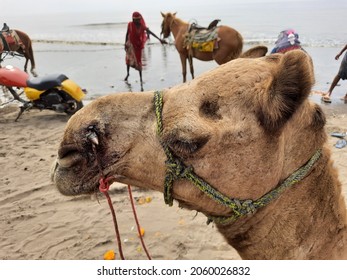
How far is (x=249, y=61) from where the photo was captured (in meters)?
1.75

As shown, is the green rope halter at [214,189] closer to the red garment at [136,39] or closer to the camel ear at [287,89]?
the camel ear at [287,89]

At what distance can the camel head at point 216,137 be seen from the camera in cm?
159

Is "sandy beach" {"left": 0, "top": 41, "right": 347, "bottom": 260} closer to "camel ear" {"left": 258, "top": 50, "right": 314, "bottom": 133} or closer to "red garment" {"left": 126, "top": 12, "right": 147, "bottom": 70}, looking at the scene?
"camel ear" {"left": 258, "top": 50, "right": 314, "bottom": 133}

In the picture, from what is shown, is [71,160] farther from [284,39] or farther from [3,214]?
[284,39]

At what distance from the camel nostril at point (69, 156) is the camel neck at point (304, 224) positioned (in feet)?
2.97

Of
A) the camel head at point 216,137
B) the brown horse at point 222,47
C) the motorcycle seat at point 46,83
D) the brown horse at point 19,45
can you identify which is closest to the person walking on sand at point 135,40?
the brown horse at point 222,47

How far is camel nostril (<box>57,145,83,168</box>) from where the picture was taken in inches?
67.3

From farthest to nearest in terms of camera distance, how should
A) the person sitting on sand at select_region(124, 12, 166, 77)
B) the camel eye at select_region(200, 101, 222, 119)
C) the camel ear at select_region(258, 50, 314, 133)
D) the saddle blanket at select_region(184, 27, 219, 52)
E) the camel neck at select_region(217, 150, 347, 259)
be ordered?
the person sitting on sand at select_region(124, 12, 166, 77) < the saddle blanket at select_region(184, 27, 219, 52) < the camel neck at select_region(217, 150, 347, 259) < the camel eye at select_region(200, 101, 222, 119) < the camel ear at select_region(258, 50, 314, 133)

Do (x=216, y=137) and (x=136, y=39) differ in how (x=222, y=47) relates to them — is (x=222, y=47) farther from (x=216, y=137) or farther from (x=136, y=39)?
(x=216, y=137)

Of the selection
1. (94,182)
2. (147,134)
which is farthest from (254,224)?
(94,182)

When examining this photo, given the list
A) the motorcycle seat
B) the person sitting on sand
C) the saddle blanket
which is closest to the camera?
the motorcycle seat

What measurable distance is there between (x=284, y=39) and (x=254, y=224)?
6.62m

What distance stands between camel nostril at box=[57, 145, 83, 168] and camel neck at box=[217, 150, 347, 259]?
0.90 meters

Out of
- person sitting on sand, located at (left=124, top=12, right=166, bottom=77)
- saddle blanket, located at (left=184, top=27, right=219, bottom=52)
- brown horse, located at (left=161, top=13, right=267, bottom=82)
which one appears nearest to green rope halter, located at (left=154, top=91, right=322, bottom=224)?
brown horse, located at (left=161, top=13, right=267, bottom=82)
